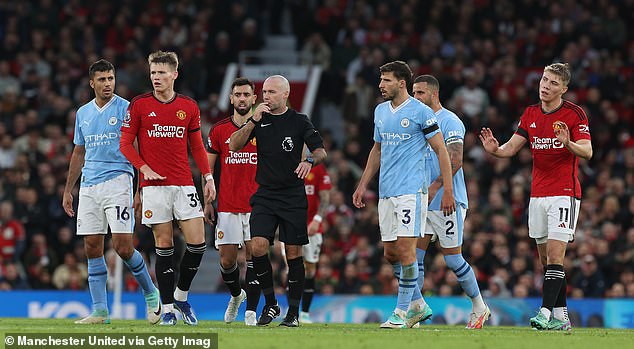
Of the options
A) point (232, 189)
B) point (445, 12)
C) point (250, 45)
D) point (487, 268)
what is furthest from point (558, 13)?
point (232, 189)

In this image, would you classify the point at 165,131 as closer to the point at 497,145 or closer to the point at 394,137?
the point at 394,137

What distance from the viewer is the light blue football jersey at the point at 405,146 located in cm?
1316

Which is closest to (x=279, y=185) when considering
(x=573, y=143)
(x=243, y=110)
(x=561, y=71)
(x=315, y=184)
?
(x=243, y=110)

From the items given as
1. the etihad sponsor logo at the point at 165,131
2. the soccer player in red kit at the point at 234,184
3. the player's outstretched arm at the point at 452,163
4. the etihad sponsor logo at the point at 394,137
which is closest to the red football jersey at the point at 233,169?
the soccer player in red kit at the point at 234,184

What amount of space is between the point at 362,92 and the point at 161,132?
13521 millimetres

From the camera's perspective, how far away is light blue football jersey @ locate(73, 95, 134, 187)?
13742mm

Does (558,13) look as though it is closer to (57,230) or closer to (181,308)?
(57,230)

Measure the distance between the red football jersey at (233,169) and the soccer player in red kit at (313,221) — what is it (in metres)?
→ 2.64

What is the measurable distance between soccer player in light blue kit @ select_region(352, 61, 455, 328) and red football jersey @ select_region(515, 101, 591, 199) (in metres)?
1.19

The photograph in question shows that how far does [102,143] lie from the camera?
13.8 m

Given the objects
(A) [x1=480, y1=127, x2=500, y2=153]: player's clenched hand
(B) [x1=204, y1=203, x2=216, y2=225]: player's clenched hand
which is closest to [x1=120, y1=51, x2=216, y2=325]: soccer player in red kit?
(B) [x1=204, y1=203, x2=216, y2=225]: player's clenched hand

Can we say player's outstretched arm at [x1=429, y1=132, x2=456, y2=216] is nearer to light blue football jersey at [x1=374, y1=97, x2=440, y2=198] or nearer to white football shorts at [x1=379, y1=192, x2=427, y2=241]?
light blue football jersey at [x1=374, y1=97, x2=440, y2=198]

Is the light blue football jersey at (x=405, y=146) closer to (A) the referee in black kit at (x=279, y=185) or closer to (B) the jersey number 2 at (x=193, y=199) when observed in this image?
(A) the referee in black kit at (x=279, y=185)

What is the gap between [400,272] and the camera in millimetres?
13656
